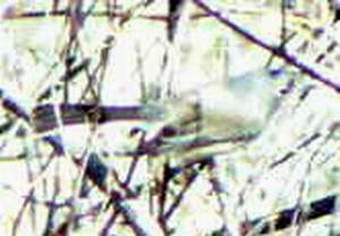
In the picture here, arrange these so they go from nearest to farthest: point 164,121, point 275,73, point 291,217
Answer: point 164,121 → point 275,73 → point 291,217

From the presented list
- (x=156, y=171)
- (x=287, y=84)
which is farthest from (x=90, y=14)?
(x=287, y=84)

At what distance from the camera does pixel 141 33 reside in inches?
53.0

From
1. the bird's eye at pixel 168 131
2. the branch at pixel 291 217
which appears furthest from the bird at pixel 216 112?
the branch at pixel 291 217

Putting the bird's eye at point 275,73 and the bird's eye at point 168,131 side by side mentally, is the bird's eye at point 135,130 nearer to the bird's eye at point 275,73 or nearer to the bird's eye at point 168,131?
the bird's eye at point 168,131

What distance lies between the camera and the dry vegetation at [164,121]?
1000 millimetres

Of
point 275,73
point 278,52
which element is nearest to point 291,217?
point 275,73

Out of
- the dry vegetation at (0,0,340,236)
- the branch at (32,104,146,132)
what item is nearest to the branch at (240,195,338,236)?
the dry vegetation at (0,0,340,236)

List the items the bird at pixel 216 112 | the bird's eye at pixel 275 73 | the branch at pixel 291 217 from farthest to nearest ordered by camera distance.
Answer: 1. the branch at pixel 291 217
2. the bird's eye at pixel 275 73
3. the bird at pixel 216 112

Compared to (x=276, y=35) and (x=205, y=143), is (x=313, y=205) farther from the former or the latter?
(x=205, y=143)

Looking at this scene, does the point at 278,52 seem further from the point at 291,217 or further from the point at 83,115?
A: the point at 291,217

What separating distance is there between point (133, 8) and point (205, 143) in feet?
1.01

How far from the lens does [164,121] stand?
959 millimetres

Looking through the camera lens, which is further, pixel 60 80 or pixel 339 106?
pixel 60 80

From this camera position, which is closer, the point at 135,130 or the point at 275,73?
the point at 135,130
